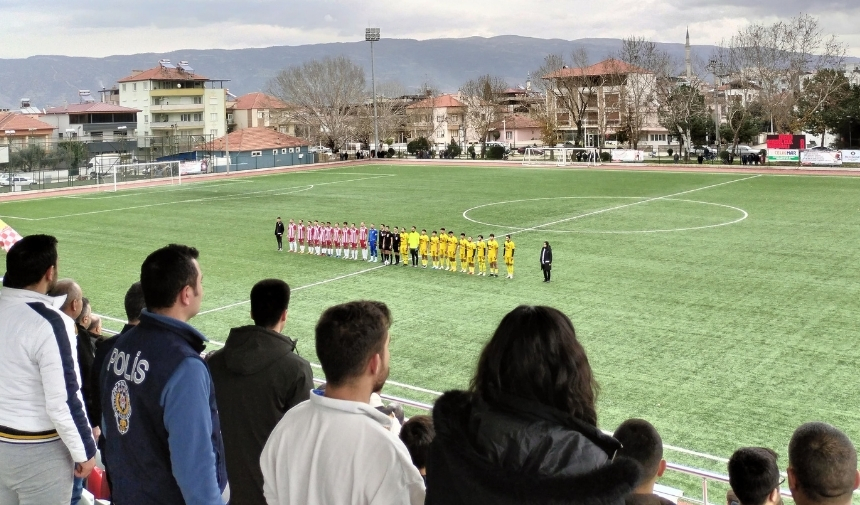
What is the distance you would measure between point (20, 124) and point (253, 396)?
3253 inches

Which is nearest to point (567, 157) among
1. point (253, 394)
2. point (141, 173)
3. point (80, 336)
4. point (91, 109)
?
point (141, 173)

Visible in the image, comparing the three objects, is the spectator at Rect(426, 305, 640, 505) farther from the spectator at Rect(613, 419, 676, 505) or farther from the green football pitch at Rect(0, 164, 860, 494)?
the green football pitch at Rect(0, 164, 860, 494)

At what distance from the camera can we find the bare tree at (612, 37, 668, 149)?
7531cm

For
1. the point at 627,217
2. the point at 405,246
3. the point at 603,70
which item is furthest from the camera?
the point at 603,70

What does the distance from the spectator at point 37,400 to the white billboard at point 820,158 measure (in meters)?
56.9

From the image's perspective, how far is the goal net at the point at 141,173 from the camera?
2092 inches

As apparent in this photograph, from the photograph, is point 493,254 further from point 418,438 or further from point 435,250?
point 418,438

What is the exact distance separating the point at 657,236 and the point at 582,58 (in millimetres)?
63268

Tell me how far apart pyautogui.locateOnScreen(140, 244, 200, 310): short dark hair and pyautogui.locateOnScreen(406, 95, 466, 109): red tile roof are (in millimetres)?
103230

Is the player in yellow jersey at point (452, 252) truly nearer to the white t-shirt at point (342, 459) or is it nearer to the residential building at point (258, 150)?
the white t-shirt at point (342, 459)

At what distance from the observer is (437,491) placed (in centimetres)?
300

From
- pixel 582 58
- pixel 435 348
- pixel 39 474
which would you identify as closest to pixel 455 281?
pixel 435 348

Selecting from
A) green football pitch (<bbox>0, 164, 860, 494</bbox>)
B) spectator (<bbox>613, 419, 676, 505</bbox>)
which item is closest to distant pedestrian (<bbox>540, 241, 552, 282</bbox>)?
green football pitch (<bbox>0, 164, 860, 494</bbox>)

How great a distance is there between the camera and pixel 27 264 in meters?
4.88
